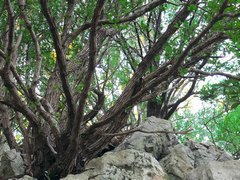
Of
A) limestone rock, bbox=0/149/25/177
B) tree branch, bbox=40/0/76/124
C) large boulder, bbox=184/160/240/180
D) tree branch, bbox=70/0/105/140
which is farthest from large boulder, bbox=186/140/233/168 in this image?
limestone rock, bbox=0/149/25/177

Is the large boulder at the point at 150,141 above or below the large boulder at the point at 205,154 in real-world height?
above

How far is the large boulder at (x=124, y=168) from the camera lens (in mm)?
3584

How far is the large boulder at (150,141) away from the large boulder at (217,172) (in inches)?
45.3

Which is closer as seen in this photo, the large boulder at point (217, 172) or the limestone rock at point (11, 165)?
the large boulder at point (217, 172)

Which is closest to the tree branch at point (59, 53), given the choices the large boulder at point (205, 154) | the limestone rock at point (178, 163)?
the limestone rock at point (178, 163)

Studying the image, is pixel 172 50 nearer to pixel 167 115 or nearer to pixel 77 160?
pixel 77 160

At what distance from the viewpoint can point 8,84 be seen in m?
3.29

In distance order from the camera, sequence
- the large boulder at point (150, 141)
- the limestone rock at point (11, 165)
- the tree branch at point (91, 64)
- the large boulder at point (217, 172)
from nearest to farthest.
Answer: the tree branch at point (91, 64)
the large boulder at point (217, 172)
the limestone rock at point (11, 165)
the large boulder at point (150, 141)

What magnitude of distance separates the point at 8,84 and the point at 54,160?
1527mm

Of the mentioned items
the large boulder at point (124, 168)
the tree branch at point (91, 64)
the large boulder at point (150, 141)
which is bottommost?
the large boulder at point (124, 168)

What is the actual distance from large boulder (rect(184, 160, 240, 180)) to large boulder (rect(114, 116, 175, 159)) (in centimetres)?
115

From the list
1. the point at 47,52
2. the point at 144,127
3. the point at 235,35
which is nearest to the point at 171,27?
the point at 235,35

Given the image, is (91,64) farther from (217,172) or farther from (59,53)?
(217,172)

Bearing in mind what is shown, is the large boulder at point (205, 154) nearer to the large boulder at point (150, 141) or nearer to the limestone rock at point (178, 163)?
the limestone rock at point (178, 163)
